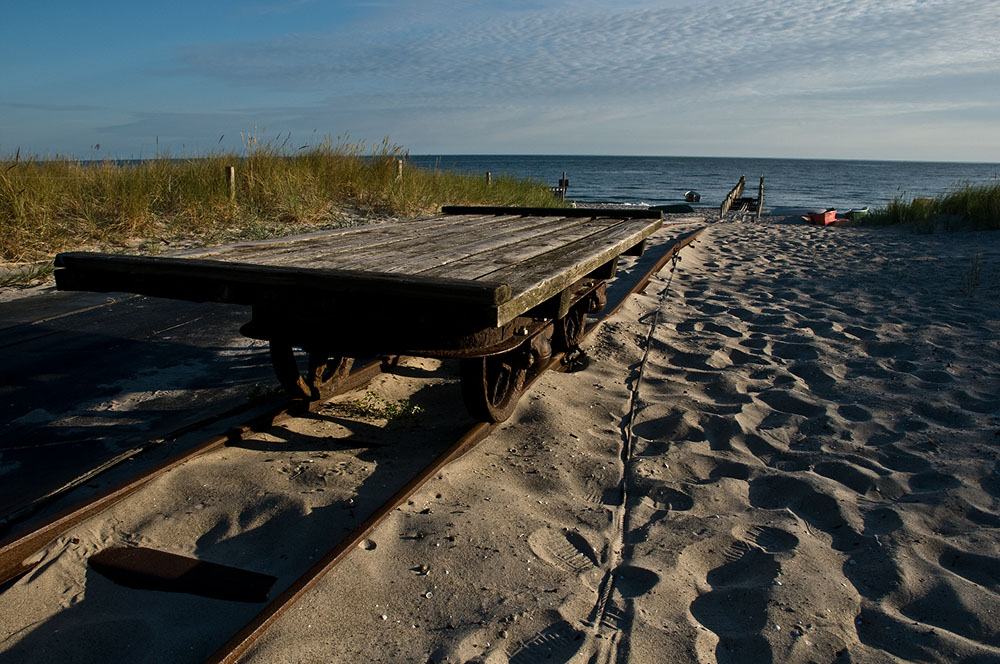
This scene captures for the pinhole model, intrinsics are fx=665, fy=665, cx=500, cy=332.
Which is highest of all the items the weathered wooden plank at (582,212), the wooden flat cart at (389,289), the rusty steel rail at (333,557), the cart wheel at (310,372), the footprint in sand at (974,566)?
the weathered wooden plank at (582,212)

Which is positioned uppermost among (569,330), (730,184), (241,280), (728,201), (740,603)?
(730,184)

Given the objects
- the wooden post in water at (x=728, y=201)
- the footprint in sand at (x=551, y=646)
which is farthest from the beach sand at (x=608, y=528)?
the wooden post in water at (x=728, y=201)

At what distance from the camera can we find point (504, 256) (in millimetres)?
3084

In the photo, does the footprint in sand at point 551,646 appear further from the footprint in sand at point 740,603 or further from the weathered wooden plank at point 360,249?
the weathered wooden plank at point 360,249

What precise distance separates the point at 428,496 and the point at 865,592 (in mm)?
1646

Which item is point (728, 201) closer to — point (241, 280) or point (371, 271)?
point (371, 271)

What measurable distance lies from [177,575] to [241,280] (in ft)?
3.48

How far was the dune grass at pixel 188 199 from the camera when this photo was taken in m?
8.44

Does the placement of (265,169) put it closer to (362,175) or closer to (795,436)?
(362,175)

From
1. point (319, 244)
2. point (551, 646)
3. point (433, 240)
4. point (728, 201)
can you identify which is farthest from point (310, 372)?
point (728, 201)

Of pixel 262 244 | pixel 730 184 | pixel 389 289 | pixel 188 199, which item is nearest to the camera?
pixel 389 289

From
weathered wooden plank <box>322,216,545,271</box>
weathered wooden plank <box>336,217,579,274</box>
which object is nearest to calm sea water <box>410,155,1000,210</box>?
weathered wooden plank <box>322,216,545,271</box>

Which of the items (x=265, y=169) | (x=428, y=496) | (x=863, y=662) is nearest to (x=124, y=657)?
(x=428, y=496)

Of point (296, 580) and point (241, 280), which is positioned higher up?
point (241, 280)
